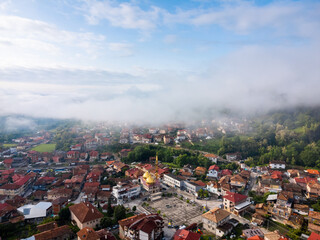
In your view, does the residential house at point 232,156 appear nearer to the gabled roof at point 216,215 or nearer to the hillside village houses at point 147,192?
the hillside village houses at point 147,192

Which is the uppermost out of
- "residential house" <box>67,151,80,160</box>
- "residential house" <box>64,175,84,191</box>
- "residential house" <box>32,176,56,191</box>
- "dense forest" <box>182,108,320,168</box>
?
"dense forest" <box>182,108,320,168</box>

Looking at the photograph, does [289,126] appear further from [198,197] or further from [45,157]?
[45,157]

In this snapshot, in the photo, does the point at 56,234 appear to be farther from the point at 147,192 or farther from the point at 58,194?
the point at 147,192

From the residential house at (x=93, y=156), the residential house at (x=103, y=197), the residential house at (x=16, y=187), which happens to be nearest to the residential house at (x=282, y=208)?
the residential house at (x=103, y=197)

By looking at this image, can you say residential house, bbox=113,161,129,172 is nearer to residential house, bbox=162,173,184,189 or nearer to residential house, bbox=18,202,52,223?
residential house, bbox=162,173,184,189

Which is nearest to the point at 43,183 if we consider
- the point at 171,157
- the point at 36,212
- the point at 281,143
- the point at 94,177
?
the point at 94,177

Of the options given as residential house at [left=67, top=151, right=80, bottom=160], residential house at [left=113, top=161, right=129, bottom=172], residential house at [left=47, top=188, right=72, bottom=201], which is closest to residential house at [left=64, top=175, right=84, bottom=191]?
residential house at [left=47, top=188, right=72, bottom=201]
